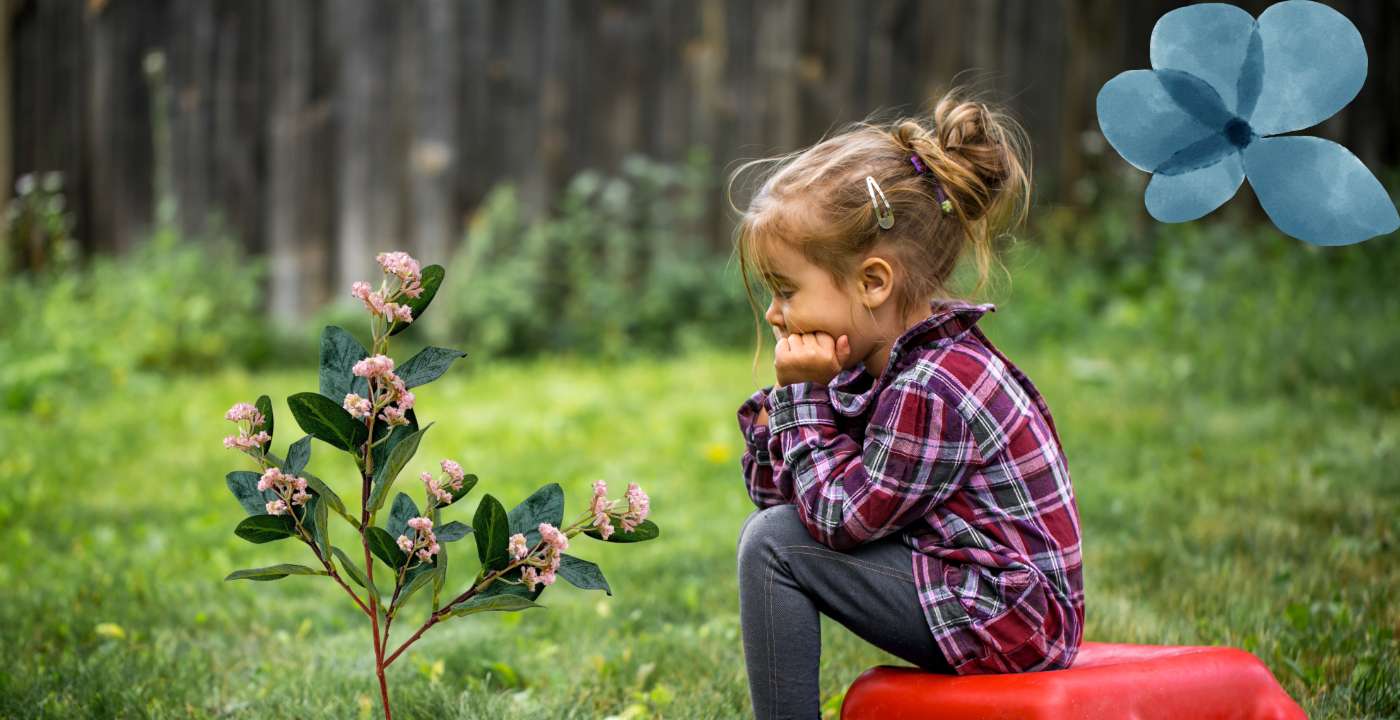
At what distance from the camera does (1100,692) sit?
6.34 feet

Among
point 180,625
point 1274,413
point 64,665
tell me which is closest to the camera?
point 64,665

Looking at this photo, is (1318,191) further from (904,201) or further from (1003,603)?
(1003,603)

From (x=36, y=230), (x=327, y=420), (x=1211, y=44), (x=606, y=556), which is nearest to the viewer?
(x=327, y=420)

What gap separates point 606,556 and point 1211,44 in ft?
7.89

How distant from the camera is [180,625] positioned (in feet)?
10.3

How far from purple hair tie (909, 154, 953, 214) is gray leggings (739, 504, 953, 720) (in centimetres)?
54

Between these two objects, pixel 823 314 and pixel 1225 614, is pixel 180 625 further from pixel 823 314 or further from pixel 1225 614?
pixel 1225 614

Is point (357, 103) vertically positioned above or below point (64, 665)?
above

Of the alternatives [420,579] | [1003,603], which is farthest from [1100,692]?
[420,579]

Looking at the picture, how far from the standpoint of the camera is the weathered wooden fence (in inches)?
281

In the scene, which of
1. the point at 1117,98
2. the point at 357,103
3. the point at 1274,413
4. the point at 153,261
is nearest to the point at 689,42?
the point at 357,103

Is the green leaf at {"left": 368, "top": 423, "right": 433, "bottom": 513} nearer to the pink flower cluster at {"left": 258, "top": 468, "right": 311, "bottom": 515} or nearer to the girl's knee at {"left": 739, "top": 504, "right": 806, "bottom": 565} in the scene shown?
the pink flower cluster at {"left": 258, "top": 468, "right": 311, "bottom": 515}

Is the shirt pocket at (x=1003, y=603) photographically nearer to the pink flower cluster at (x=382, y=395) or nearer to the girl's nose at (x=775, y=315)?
the girl's nose at (x=775, y=315)

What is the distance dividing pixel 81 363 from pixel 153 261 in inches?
47.8
